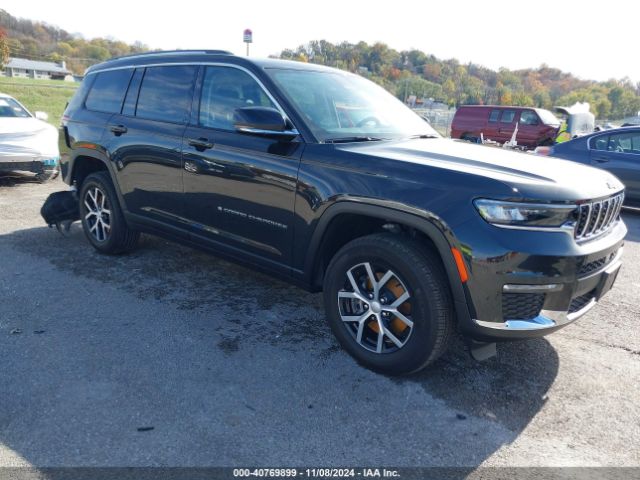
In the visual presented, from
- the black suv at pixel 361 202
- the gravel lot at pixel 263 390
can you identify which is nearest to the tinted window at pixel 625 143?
the gravel lot at pixel 263 390

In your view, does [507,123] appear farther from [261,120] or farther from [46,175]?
[261,120]

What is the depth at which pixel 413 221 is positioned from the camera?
9.43ft

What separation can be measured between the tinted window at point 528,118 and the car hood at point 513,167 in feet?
52.3

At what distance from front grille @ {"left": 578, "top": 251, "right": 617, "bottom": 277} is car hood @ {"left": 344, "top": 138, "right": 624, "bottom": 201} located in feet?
1.19

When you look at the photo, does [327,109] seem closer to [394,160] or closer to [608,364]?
[394,160]

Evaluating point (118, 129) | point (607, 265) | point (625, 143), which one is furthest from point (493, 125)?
point (607, 265)

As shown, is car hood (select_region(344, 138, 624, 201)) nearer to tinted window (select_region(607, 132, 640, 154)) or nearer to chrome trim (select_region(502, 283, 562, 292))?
chrome trim (select_region(502, 283, 562, 292))

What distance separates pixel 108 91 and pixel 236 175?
219 cm

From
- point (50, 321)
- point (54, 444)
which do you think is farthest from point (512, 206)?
point (50, 321)

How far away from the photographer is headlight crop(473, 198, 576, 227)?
8.68 feet

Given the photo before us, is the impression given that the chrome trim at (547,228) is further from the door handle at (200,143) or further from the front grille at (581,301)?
the door handle at (200,143)

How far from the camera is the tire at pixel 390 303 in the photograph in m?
2.88

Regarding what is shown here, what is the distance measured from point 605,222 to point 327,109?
1.94 metres

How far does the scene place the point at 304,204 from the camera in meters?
3.36
